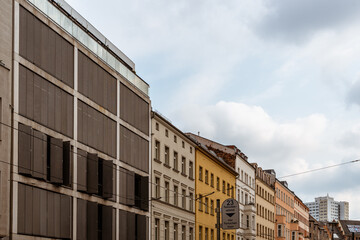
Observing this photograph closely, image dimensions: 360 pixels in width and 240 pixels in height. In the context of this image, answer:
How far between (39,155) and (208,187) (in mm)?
37383

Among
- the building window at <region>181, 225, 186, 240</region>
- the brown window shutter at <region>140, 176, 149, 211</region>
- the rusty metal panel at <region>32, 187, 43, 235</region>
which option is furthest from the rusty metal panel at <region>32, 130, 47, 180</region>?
the building window at <region>181, 225, 186, 240</region>

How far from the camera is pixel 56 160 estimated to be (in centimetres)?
3912

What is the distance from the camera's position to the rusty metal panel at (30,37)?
122ft

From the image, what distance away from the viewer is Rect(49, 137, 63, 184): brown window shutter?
127 ft

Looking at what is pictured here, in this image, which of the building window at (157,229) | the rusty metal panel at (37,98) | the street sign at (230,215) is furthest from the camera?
the building window at (157,229)

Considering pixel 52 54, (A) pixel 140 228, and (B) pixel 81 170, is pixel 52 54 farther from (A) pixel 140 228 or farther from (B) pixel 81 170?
(A) pixel 140 228

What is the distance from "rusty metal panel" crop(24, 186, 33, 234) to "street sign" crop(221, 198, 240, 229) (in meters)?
15.7

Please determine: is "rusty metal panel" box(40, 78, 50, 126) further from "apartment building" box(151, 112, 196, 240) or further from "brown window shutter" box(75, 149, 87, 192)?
"apartment building" box(151, 112, 196, 240)

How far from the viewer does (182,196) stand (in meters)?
64.1

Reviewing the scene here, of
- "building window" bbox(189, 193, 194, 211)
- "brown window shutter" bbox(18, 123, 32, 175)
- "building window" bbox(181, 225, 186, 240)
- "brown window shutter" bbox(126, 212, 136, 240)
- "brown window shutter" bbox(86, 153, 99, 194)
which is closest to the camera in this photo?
"brown window shutter" bbox(18, 123, 32, 175)

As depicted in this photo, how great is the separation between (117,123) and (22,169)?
1432 centimetres

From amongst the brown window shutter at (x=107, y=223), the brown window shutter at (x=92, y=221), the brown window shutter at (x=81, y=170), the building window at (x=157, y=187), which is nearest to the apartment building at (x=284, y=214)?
the building window at (x=157, y=187)

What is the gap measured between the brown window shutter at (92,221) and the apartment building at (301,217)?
91315 mm

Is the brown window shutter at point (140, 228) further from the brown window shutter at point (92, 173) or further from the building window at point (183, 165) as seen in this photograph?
the building window at point (183, 165)
